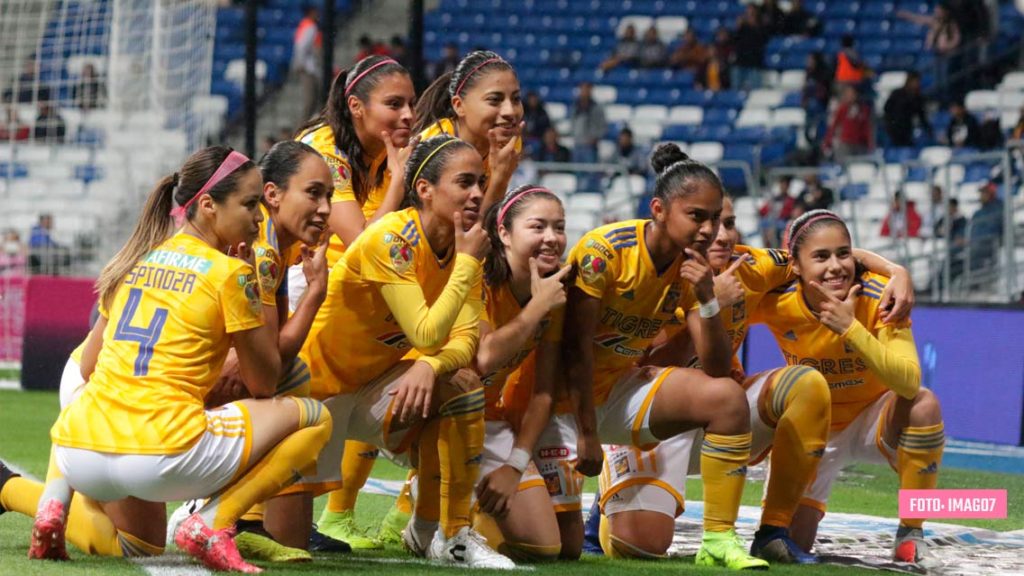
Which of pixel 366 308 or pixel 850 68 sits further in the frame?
pixel 850 68

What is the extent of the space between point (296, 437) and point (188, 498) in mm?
397

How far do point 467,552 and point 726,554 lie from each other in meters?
0.95

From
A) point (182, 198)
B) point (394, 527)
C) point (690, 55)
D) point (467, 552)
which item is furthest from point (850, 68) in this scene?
point (182, 198)

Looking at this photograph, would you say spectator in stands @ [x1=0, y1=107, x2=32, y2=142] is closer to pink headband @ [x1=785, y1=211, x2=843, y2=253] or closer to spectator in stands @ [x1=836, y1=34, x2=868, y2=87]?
spectator in stands @ [x1=836, y1=34, x2=868, y2=87]

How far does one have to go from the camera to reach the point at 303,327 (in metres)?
5.12

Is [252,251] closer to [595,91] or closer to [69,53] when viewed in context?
[69,53]

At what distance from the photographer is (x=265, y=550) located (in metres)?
5.20

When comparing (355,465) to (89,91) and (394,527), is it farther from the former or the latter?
(89,91)

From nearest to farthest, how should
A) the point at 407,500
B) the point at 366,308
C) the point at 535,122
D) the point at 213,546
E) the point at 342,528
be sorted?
1. the point at 213,546
2. the point at 366,308
3. the point at 342,528
4. the point at 407,500
5. the point at 535,122

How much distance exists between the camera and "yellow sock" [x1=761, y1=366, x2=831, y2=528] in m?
5.82

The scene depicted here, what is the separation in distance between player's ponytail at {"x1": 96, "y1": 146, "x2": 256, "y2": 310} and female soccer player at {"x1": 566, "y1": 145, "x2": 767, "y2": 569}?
1.44 metres

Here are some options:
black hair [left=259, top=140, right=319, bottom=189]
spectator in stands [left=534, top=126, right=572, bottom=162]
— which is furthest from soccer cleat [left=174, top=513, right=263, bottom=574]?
spectator in stands [left=534, top=126, right=572, bottom=162]

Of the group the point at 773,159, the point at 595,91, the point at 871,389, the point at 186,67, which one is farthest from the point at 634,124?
the point at 871,389

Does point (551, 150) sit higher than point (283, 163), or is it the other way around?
point (283, 163)
